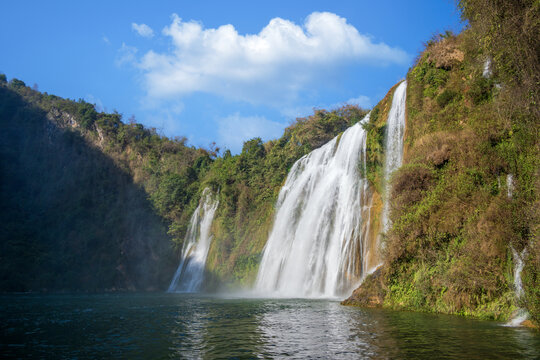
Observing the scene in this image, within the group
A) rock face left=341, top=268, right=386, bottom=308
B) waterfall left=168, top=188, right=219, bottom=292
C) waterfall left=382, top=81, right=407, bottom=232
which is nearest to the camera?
rock face left=341, top=268, right=386, bottom=308

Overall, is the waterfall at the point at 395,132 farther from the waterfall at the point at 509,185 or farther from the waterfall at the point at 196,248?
the waterfall at the point at 196,248

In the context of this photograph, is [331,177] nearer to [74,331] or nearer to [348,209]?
[348,209]

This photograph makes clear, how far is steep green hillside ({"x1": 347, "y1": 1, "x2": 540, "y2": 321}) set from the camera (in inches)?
348

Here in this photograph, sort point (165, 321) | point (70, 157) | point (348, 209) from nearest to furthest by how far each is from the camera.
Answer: point (165, 321)
point (348, 209)
point (70, 157)

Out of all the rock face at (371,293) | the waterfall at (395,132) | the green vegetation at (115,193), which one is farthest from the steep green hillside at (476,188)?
the green vegetation at (115,193)

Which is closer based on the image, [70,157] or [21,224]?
[21,224]

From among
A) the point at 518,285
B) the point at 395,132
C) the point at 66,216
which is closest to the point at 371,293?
the point at 518,285

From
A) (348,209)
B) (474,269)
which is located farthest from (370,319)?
(348,209)

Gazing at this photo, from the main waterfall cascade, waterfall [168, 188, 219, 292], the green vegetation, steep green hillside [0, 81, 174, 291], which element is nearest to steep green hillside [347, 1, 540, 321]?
the main waterfall cascade

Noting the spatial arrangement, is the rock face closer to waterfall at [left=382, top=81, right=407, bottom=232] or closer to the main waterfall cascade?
the main waterfall cascade

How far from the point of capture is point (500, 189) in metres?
9.77

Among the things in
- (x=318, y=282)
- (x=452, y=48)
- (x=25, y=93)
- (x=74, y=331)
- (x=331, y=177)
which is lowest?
(x=74, y=331)

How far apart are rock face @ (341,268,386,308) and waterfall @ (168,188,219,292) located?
2161cm

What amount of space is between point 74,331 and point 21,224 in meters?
38.1
